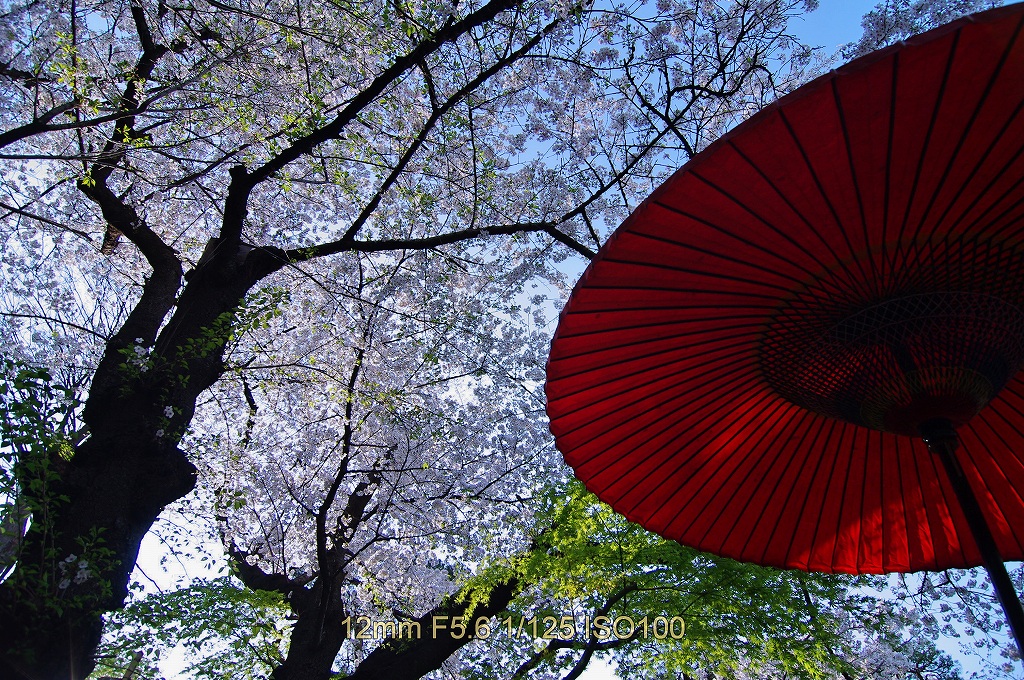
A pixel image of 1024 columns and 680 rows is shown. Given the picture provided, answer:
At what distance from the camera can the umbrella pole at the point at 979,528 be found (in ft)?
4.48

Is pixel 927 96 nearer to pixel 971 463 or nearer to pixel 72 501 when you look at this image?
pixel 971 463

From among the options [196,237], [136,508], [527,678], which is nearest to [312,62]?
[196,237]

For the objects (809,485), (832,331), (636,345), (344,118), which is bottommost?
(809,485)

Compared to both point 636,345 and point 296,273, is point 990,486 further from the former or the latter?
point 296,273

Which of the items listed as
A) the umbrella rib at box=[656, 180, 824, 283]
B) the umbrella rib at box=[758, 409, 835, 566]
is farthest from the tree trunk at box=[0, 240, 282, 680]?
the umbrella rib at box=[656, 180, 824, 283]

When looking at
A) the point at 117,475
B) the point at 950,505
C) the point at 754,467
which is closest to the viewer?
the point at 950,505

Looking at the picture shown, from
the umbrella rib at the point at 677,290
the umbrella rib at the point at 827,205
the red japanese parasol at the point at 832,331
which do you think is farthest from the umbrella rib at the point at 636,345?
the umbrella rib at the point at 827,205

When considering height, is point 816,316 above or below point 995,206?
below

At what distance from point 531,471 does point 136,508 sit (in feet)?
17.6

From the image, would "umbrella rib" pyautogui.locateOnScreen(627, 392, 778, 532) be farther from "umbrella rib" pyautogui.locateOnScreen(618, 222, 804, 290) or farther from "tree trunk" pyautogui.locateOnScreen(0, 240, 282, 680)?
"tree trunk" pyautogui.locateOnScreen(0, 240, 282, 680)

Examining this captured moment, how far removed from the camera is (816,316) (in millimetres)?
1748

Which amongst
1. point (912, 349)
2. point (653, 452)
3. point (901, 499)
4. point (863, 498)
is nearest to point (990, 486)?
point (901, 499)

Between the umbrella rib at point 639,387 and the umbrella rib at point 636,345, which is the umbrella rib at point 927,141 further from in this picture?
the umbrella rib at point 639,387

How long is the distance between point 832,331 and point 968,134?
1.85ft
